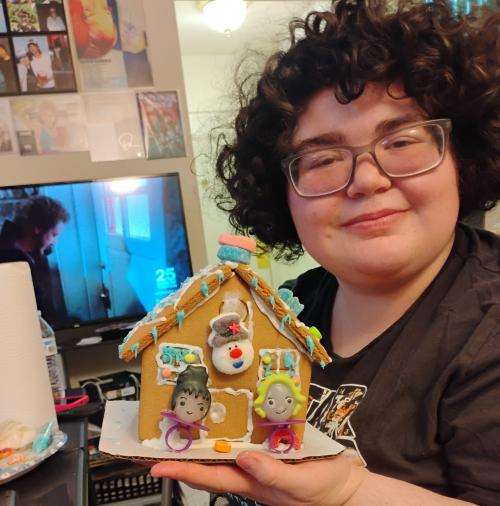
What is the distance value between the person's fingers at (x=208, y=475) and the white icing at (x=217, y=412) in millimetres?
73

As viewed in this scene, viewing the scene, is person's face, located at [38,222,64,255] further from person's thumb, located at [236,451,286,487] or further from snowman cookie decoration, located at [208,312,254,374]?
person's thumb, located at [236,451,286,487]

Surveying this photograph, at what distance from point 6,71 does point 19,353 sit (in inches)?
55.4

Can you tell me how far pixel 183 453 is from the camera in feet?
1.83

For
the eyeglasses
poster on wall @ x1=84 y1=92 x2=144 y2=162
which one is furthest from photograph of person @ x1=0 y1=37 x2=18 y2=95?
the eyeglasses

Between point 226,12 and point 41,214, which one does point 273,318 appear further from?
point 226,12

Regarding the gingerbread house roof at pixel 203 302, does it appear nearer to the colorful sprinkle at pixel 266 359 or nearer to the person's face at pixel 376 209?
the colorful sprinkle at pixel 266 359

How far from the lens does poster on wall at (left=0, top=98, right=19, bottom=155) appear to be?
1686 millimetres

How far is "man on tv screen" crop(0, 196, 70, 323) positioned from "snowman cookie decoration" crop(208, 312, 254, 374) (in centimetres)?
121

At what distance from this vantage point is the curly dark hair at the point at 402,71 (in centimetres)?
71

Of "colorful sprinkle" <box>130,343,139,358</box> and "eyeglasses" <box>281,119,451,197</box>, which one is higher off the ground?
"eyeglasses" <box>281,119,451,197</box>

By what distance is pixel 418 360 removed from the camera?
2.12 feet

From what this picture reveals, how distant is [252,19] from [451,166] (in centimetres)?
265

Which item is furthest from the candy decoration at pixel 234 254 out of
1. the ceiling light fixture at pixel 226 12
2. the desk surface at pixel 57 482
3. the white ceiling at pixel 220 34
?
the ceiling light fixture at pixel 226 12

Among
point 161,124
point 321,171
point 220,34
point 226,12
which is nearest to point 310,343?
point 321,171
